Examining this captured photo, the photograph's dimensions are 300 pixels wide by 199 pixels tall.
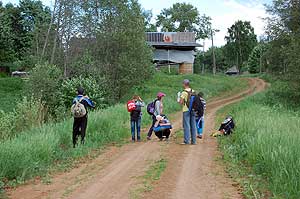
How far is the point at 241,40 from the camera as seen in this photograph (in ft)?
307

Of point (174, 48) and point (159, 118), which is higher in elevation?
point (174, 48)

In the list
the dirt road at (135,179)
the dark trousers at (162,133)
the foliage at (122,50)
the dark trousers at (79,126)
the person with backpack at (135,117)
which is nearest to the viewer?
the dirt road at (135,179)

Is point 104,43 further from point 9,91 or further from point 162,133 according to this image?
point 9,91

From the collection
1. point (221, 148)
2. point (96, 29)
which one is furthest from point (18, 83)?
point (221, 148)

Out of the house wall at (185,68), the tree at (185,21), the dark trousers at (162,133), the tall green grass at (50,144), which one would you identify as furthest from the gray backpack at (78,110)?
the tree at (185,21)

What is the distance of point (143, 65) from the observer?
1236 inches

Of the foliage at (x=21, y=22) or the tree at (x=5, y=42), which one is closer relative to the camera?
the tree at (x=5, y=42)

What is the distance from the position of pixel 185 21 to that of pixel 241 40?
13315mm

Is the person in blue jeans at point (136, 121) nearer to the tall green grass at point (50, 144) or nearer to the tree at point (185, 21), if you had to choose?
the tall green grass at point (50, 144)

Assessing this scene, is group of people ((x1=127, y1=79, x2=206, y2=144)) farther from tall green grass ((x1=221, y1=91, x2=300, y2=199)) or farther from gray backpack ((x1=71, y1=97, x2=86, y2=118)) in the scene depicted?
gray backpack ((x1=71, y1=97, x2=86, y2=118))

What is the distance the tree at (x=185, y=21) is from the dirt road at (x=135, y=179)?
7863 centimetres

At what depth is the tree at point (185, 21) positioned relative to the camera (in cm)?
8938

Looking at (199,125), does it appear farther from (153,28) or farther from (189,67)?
(153,28)

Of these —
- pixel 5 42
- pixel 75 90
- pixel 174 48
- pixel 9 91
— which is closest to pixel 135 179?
pixel 75 90
